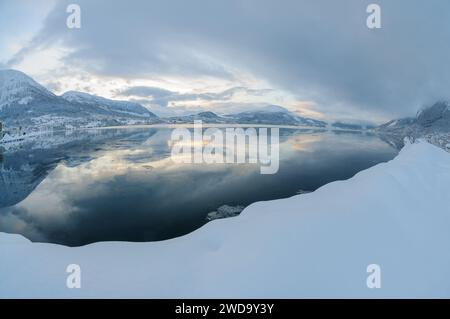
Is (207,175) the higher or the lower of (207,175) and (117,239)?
the higher

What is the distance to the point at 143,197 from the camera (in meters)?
16.3

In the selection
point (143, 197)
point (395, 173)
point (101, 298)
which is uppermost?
point (395, 173)

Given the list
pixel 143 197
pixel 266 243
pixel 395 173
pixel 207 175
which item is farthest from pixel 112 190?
pixel 395 173

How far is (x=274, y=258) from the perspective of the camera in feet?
23.5

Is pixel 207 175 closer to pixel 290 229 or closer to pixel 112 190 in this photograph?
pixel 112 190

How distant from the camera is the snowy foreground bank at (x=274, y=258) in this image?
6.49 m

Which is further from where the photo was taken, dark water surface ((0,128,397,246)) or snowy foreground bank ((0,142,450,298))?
dark water surface ((0,128,397,246))

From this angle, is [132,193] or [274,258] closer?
[274,258]

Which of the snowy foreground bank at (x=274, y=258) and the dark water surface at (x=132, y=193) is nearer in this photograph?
the snowy foreground bank at (x=274, y=258)

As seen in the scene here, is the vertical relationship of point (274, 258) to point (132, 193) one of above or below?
below

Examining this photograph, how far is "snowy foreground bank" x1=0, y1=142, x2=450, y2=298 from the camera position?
6.49 metres

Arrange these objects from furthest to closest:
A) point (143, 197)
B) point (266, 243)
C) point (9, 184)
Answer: point (9, 184), point (143, 197), point (266, 243)

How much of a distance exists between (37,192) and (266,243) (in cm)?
1881

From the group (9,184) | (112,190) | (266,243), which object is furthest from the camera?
(9,184)
